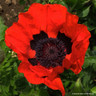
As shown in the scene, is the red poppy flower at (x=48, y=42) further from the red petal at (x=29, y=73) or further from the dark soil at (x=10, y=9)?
the dark soil at (x=10, y=9)

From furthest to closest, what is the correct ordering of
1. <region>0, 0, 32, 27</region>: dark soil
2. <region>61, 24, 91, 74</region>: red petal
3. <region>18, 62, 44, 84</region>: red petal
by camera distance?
1. <region>0, 0, 32, 27</region>: dark soil
2. <region>18, 62, 44, 84</region>: red petal
3. <region>61, 24, 91, 74</region>: red petal

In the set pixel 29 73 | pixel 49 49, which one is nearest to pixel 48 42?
pixel 49 49

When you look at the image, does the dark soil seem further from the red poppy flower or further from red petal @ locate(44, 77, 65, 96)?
red petal @ locate(44, 77, 65, 96)

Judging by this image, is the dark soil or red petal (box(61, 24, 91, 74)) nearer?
red petal (box(61, 24, 91, 74))

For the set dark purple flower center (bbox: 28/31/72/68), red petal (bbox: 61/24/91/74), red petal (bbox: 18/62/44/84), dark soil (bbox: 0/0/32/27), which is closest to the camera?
red petal (bbox: 61/24/91/74)

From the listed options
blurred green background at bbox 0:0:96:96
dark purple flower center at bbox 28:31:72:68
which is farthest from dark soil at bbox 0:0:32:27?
dark purple flower center at bbox 28:31:72:68

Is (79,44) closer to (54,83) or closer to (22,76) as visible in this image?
(54,83)

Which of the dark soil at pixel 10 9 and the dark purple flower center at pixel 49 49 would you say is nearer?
the dark purple flower center at pixel 49 49

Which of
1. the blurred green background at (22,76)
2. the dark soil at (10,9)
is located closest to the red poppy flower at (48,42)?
the blurred green background at (22,76)

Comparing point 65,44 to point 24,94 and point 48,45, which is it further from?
point 24,94
